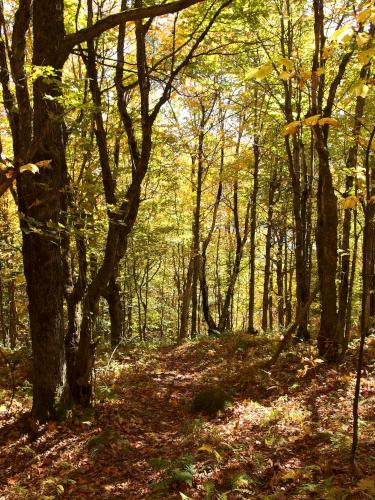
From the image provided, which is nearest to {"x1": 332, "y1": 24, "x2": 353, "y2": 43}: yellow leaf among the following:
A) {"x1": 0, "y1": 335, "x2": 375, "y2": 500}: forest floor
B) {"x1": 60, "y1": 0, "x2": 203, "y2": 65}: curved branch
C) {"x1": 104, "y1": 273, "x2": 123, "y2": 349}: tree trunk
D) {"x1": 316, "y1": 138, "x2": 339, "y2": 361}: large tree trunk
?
{"x1": 60, "y1": 0, "x2": 203, "y2": 65}: curved branch

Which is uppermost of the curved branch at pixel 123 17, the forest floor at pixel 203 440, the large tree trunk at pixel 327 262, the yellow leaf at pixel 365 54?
the curved branch at pixel 123 17

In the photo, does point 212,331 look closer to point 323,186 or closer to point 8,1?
point 323,186

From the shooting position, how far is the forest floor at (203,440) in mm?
5094

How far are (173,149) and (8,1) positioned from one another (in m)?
6.85

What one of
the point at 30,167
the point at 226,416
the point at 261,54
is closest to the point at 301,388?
the point at 226,416

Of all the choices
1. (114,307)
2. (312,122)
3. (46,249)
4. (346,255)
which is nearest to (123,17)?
(312,122)

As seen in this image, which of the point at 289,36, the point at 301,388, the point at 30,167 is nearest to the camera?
the point at 30,167

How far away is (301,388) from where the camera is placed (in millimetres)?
8492

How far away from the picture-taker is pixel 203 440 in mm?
6574

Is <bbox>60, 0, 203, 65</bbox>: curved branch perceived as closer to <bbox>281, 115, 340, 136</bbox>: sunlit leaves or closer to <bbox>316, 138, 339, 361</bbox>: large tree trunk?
<bbox>281, 115, 340, 136</bbox>: sunlit leaves

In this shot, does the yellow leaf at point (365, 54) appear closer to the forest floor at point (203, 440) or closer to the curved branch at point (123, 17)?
the curved branch at point (123, 17)

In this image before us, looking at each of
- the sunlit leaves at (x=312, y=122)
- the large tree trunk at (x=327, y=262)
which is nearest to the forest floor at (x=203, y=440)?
the large tree trunk at (x=327, y=262)

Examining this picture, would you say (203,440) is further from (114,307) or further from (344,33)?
(114,307)

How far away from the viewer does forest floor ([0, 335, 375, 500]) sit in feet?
16.7
